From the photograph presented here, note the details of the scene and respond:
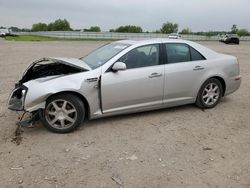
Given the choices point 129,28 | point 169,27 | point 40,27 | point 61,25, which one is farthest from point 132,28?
point 40,27

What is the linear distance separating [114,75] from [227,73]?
265 centimetres

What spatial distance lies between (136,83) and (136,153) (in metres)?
1.39

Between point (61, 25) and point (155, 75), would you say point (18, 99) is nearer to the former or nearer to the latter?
point (155, 75)

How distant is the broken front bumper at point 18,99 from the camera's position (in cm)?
407

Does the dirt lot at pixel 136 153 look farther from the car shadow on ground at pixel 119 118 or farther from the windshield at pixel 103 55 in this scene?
the windshield at pixel 103 55

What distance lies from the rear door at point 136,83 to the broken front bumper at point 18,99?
4.18 feet

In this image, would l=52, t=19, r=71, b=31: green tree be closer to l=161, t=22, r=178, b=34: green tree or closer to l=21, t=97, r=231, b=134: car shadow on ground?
l=161, t=22, r=178, b=34: green tree

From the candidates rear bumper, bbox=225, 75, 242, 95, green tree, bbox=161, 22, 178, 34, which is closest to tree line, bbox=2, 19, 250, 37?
green tree, bbox=161, 22, 178, 34

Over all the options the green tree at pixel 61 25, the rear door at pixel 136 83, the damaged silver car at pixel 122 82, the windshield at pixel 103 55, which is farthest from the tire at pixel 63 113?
the green tree at pixel 61 25

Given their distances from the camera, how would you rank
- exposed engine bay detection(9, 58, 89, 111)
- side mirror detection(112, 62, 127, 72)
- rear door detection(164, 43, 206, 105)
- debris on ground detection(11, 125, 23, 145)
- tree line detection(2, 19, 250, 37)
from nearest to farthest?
debris on ground detection(11, 125, 23, 145) < exposed engine bay detection(9, 58, 89, 111) < side mirror detection(112, 62, 127, 72) < rear door detection(164, 43, 206, 105) < tree line detection(2, 19, 250, 37)

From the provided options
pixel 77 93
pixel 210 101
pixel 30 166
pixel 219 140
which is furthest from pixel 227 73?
pixel 30 166

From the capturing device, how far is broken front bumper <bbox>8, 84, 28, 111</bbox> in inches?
160

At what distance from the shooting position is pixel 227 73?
5.52 meters

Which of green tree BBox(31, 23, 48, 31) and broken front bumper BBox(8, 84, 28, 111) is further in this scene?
green tree BBox(31, 23, 48, 31)
